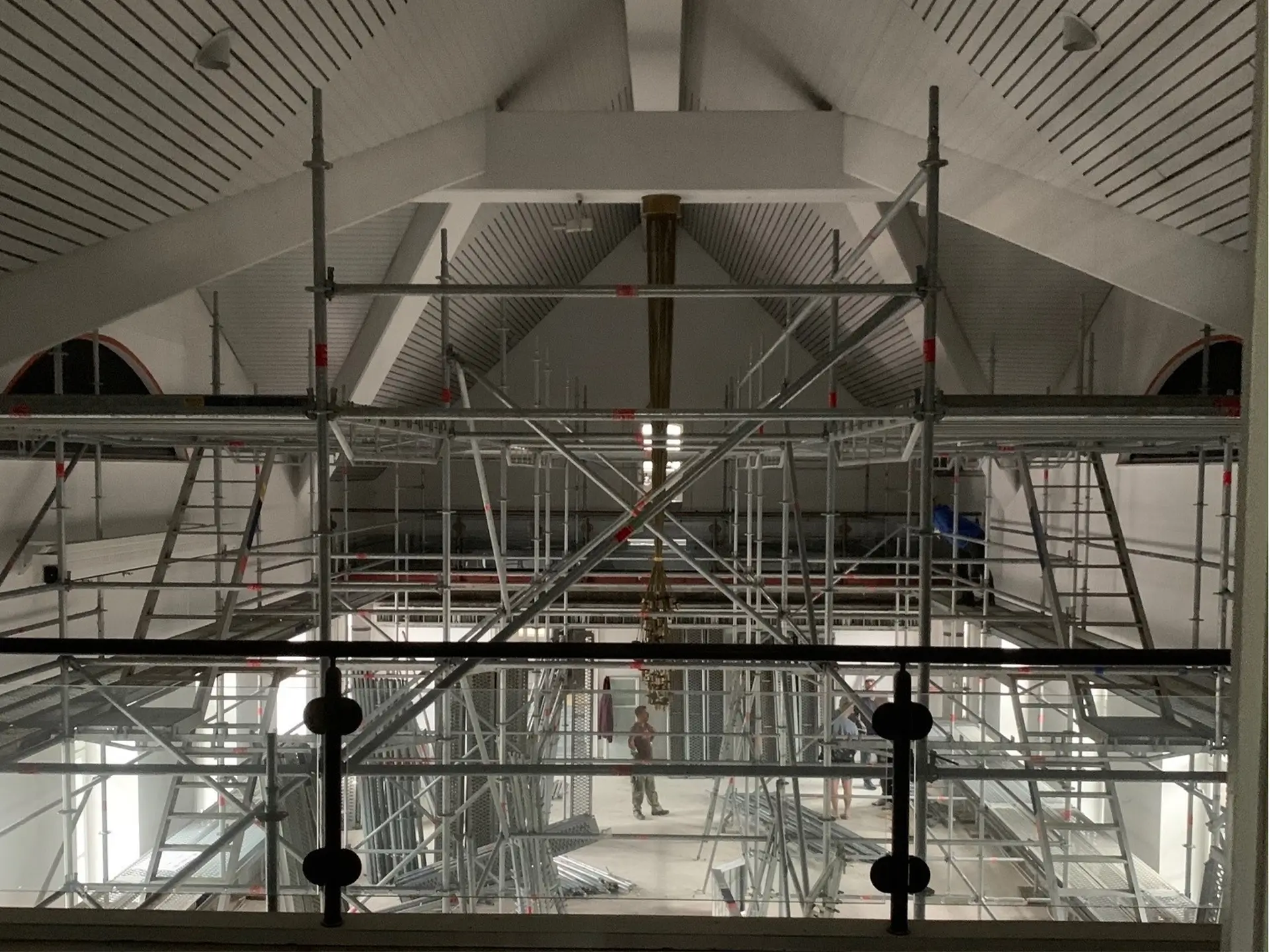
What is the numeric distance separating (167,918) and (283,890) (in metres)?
2.04

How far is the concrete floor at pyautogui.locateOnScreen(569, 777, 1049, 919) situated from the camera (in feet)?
20.7

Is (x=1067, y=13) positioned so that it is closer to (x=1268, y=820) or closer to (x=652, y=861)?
(x=1268, y=820)

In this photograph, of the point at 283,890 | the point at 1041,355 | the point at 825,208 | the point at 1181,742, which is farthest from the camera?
the point at 1041,355

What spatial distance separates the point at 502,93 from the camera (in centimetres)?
496

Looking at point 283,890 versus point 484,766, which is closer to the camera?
point 484,766

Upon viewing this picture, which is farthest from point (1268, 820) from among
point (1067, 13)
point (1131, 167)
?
point (1131, 167)

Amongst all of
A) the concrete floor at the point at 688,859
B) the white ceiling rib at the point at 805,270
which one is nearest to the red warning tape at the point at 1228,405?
the white ceiling rib at the point at 805,270

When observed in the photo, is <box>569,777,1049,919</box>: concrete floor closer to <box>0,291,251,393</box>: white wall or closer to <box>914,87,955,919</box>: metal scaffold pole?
<box>914,87,955,919</box>: metal scaffold pole

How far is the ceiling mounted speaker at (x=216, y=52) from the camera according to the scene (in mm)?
3002

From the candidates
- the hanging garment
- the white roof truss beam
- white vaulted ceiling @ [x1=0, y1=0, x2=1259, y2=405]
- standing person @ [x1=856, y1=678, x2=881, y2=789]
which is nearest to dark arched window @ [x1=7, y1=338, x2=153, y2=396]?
white vaulted ceiling @ [x1=0, y1=0, x2=1259, y2=405]

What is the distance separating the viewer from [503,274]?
7559mm

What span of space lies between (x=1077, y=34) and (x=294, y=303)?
518 cm

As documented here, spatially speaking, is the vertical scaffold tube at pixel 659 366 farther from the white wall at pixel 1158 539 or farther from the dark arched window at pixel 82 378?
the dark arched window at pixel 82 378

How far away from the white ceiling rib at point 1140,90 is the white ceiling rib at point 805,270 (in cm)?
252
